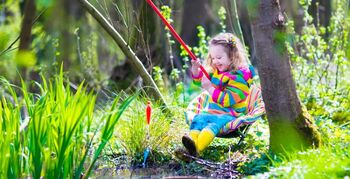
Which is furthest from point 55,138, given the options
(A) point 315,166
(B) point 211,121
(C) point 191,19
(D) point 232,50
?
(C) point 191,19

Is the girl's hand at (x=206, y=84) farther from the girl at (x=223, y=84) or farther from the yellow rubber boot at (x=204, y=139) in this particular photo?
the yellow rubber boot at (x=204, y=139)

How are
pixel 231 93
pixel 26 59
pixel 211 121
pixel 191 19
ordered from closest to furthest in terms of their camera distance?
1. pixel 26 59
2. pixel 211 121
3. pixel 231 93
4. pixel 191 19

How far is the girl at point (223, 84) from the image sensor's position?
5.57 metres

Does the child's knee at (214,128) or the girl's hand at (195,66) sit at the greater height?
the girl's hand at (195,66)

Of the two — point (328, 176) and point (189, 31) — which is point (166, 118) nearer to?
point (328, 176)

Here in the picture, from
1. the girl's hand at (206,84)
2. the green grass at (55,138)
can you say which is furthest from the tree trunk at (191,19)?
the green grass at (55,138)

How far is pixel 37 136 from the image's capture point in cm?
400

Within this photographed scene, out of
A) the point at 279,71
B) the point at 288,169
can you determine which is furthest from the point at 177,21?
the point at 288,169

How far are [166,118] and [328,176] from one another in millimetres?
2393

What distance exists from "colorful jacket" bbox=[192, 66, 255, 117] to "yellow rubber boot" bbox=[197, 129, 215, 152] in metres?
0.39

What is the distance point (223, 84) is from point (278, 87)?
1003mm

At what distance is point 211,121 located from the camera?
5562 mm

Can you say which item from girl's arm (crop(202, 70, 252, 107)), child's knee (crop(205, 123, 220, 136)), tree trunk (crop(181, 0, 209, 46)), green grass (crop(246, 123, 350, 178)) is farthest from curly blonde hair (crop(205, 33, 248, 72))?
tree trunk (crop(181, 0, 209, 46))

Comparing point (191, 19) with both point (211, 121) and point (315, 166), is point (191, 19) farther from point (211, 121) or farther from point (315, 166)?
point (315, 166)
